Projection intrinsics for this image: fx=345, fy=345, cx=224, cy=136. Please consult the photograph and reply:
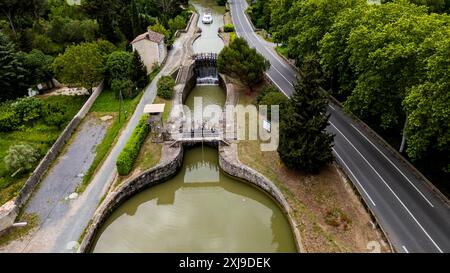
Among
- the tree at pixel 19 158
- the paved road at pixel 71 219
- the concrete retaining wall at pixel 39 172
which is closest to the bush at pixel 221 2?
the concrete retaining wall at pixel 39 172

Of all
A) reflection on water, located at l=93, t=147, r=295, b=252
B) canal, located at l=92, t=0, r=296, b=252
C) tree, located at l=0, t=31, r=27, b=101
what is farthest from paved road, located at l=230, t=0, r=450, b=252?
tree, located at l=0, t=31, r=27, b=101

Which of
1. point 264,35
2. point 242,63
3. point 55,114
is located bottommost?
point 55,114

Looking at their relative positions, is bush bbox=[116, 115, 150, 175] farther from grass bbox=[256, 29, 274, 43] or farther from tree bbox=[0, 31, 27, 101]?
grass bbox=[256, 29, 274, 43]

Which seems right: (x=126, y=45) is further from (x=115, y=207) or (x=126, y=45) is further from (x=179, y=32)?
(x=115, y=207)

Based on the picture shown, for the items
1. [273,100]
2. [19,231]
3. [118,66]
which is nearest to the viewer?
[19,231]

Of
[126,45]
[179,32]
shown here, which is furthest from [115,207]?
[179,32]

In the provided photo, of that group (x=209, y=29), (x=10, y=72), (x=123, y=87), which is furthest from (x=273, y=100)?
(x=209, y=29)

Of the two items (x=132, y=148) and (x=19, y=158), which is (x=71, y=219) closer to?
(x=132, y=148)
